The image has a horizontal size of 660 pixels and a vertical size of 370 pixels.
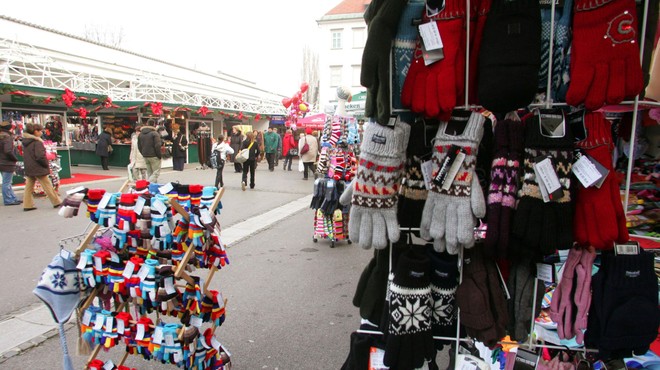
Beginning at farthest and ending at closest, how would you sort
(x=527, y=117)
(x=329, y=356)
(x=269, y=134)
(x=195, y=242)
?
1. (x=269, y=134)
2. (x=329, y=356)
3. (x=195, y=242)
4. (x=527, y=117)

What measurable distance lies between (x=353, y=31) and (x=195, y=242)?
35150 mm

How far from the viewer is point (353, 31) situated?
113 ft

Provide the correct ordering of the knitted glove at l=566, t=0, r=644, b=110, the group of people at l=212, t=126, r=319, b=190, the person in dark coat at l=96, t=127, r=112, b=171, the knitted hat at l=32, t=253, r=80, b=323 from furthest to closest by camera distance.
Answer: the person in dark coat at l=96, t=127, r=112, b=171 < the group of people at l=212, t=126, r=319, b=190 < the knitted hat at l=32, t=253, r=80, b=323 < the knitted glove at l=566, t=0, r=644, b=110

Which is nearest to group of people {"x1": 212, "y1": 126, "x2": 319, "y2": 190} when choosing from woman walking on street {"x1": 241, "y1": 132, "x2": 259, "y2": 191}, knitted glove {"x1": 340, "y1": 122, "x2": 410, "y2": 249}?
woman walking on street {"x1": 241, "y1": 132, "x2": 259, "y2": 191}

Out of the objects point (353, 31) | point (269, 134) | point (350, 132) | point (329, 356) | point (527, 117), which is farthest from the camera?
point (353, 31)

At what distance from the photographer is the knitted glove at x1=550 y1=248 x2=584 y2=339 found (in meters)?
1.86

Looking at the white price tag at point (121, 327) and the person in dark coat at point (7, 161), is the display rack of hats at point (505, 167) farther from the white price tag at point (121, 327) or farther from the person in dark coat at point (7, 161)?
the person in dark coat at point (7, 161)

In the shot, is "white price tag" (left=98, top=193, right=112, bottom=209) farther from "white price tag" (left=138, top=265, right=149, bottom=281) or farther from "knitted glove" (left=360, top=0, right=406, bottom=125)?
"knitted glove" (left=360, top=0, right=406, bottom=125)

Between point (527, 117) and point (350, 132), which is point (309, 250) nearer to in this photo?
point (350, 132)

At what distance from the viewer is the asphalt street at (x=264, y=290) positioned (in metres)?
3.15

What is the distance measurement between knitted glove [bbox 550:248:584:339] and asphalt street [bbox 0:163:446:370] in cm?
153

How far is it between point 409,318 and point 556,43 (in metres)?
1.46

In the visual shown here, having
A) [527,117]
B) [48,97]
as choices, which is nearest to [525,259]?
[527,117]

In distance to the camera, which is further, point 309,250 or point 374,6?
point 309,250
